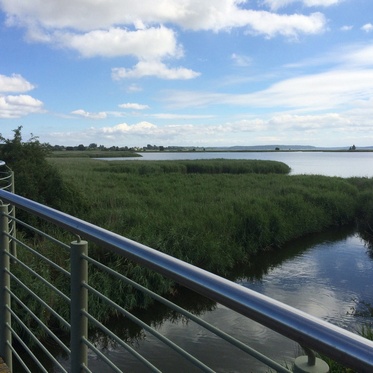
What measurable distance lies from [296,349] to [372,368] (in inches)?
250

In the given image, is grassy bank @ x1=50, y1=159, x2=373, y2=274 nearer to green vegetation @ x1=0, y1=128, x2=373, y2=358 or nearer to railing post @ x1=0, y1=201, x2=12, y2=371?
green vegetation @ x1=0, y1=128, x2=373, y2=358

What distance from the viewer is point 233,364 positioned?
603 cm

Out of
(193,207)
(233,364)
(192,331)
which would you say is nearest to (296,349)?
(233,364)

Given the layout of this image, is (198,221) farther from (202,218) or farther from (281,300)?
(281,300)

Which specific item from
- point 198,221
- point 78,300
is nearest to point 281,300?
point 198,221

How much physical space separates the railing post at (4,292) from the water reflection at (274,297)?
3.41 metres

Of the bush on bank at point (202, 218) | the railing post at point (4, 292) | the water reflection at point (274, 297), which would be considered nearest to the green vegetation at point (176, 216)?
the bush on bank at point (202, 218)

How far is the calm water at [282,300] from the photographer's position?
6.18 meters

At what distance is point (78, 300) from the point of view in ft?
5.86

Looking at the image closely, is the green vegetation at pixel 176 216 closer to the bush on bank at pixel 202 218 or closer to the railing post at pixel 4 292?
the bush on bank at pixel 202 218

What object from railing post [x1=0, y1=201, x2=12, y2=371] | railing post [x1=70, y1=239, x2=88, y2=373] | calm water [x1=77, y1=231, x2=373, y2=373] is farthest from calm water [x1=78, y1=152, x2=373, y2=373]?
railing post [x1=70, y1=239, x2=88, y2=373]

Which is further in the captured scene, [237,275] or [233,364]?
[237,275]

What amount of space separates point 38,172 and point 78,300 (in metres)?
10.6

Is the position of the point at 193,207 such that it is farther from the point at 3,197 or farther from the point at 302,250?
the point at 3,197
